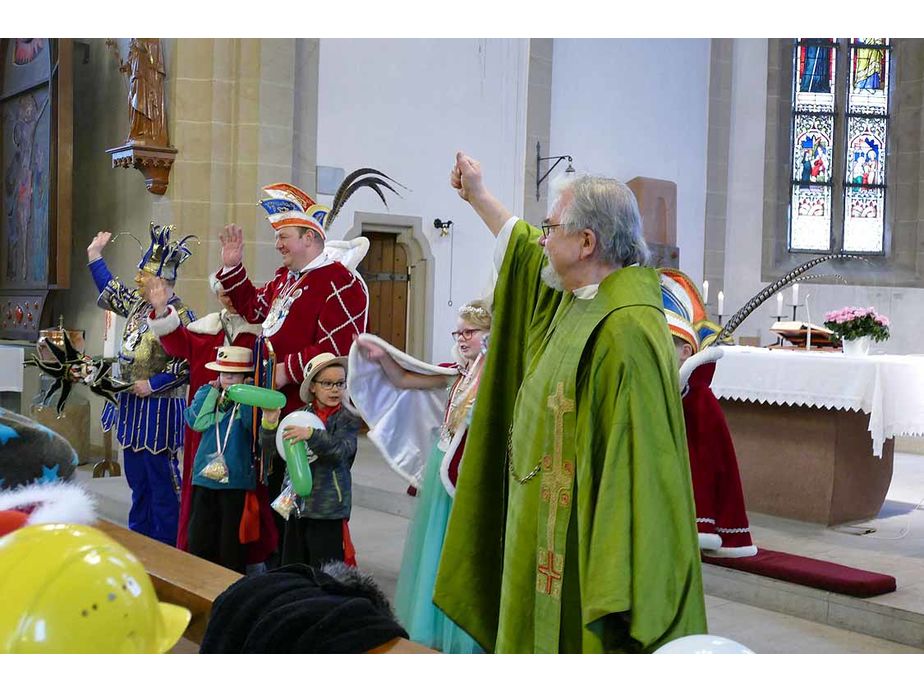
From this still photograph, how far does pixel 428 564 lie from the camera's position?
3.81 meters

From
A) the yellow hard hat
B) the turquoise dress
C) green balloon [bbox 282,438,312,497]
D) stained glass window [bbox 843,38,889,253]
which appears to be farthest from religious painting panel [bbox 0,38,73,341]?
stained glass window [bbox 843,38,889,253]

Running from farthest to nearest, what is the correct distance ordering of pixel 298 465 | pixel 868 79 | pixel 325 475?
pixel 868 79 → pixel 325 475 → pixel 298 465

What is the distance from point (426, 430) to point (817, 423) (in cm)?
289

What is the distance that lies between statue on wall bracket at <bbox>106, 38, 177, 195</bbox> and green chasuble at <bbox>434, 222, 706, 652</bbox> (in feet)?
19.5

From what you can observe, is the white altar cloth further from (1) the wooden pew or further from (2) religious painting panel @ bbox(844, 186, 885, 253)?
(2) religious painting panel @ bbox(844, 186, 885, 253)

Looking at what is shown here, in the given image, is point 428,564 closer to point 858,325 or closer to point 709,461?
point 709,461

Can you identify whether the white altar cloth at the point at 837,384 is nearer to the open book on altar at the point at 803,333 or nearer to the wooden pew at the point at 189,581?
the open book on altar at the point at 803,333

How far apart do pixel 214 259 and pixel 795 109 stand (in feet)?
25.9

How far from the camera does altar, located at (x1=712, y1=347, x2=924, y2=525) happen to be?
18.4 feet

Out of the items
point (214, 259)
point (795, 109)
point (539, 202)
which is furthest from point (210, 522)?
point (795, 109)

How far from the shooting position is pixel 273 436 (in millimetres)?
4320

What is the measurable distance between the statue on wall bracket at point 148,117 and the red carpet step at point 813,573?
210 inches

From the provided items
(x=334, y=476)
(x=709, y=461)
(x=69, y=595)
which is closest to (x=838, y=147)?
(x=709, y=461)

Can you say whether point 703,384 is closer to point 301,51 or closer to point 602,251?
point 602,251
